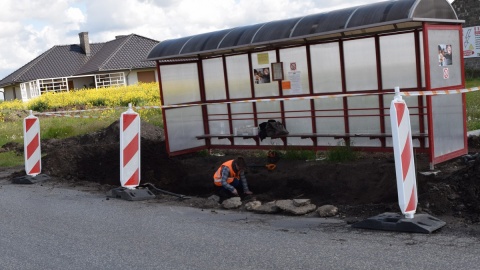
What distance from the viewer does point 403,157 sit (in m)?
8.12

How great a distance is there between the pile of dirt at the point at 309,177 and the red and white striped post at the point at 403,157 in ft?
2.31

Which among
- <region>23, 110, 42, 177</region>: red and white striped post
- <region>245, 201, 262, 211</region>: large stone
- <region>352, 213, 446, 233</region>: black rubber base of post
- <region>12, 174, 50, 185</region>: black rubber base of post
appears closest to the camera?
<region>352, 213, 446, 233</region>: black rubber base of post

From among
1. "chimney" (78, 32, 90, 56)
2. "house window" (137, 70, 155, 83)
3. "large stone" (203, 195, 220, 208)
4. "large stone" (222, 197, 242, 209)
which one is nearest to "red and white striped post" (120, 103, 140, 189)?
"large stone" (203, 195, 220, 208)

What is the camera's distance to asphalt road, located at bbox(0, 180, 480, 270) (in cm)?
694

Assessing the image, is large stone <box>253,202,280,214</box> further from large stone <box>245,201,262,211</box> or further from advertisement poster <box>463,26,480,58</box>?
advertisement poster <box>463,26,480,58</box>

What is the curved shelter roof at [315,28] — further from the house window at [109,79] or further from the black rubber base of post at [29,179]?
the house window at [109,79]

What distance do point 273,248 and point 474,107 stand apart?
1288cm

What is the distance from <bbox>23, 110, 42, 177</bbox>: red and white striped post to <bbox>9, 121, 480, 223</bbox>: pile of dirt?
0.46 m

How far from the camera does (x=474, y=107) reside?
61.9 ft

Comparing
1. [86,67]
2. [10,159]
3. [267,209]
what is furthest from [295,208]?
[86,67]

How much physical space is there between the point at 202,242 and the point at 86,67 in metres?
63.8

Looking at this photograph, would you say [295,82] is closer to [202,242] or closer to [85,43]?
[202,242]

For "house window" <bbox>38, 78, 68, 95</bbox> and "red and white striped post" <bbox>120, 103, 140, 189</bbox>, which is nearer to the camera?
"red and white striped post" <bbox>120, 103, 140, 189</bbox>

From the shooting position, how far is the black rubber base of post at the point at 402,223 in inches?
308
